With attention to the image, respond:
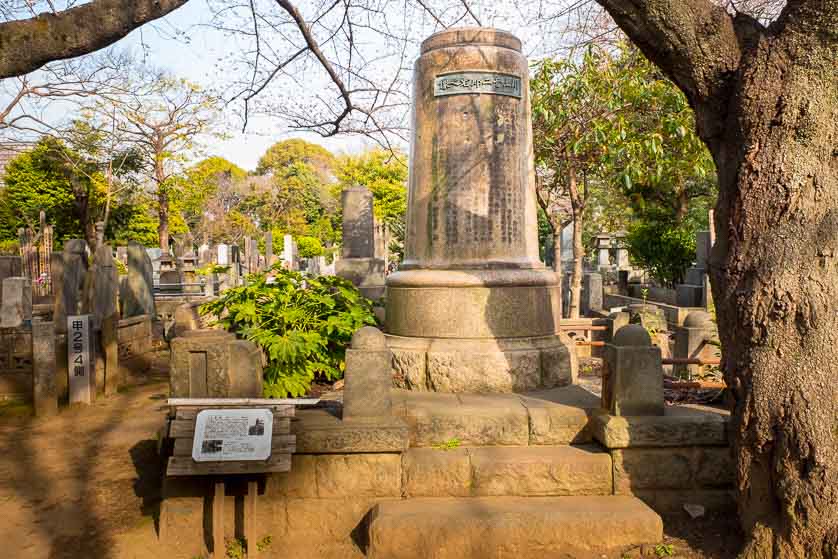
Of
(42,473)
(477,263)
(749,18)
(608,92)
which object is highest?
(608,92)

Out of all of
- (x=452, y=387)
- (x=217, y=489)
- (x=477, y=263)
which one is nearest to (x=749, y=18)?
(x=477, y=263)

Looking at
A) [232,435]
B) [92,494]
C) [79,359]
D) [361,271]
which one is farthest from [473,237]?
[361,271]

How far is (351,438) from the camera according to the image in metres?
3.99

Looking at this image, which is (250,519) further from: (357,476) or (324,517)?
(357,476)

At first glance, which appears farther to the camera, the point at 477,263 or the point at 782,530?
the point at 477,263

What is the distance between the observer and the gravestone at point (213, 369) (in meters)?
4.21

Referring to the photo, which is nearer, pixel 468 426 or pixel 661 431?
pixel 661 431

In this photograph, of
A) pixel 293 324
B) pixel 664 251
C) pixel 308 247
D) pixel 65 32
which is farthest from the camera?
pixel 308 247

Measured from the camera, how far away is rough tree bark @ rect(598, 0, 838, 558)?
125 inches

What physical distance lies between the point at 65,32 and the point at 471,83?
3.41m

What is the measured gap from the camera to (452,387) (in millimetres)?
5109

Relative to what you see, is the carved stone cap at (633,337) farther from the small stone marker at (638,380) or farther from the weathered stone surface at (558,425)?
the weathered stone surface at (558,425)

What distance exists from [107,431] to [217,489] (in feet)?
11.7

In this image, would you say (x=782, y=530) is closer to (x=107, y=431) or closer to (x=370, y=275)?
(x=107, y=431)
